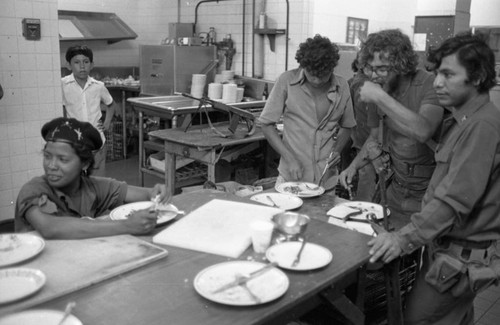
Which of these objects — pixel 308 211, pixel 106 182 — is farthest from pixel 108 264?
pixel 308 211

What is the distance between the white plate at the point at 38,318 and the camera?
1318 mm

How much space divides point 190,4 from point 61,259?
6.25 m

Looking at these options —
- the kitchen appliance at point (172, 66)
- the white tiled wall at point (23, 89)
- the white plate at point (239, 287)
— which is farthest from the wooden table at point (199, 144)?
the white plate at point (239, 287)

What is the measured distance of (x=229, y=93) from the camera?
5.98 metres

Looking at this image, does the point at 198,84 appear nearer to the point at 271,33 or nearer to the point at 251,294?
the point at 271,33

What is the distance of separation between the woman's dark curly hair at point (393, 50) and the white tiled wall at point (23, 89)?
3042 mm

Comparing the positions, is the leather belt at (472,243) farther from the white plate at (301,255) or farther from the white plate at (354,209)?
the white plate at (301,255)

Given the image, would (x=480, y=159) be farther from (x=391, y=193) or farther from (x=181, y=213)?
(x=181, y=213)

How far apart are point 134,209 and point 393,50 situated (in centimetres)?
150

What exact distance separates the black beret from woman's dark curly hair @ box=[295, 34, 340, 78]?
134cm

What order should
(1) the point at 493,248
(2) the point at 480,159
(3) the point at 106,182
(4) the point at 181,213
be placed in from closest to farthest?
(2) the point at 480,159 < (1) the point at 493,248 < (4) the point at 181,213 < (3) the point at 106,182

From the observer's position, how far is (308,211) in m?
2.47

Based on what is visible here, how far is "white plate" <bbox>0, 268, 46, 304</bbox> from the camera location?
4.72 ft

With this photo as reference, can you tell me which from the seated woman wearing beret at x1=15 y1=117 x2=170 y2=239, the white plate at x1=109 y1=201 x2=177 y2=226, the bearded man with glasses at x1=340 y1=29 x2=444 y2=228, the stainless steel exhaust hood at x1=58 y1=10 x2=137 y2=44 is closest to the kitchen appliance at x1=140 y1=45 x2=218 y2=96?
the stainless steel exhaust hood at x1=58 y1=10 x2=137 y2=44
